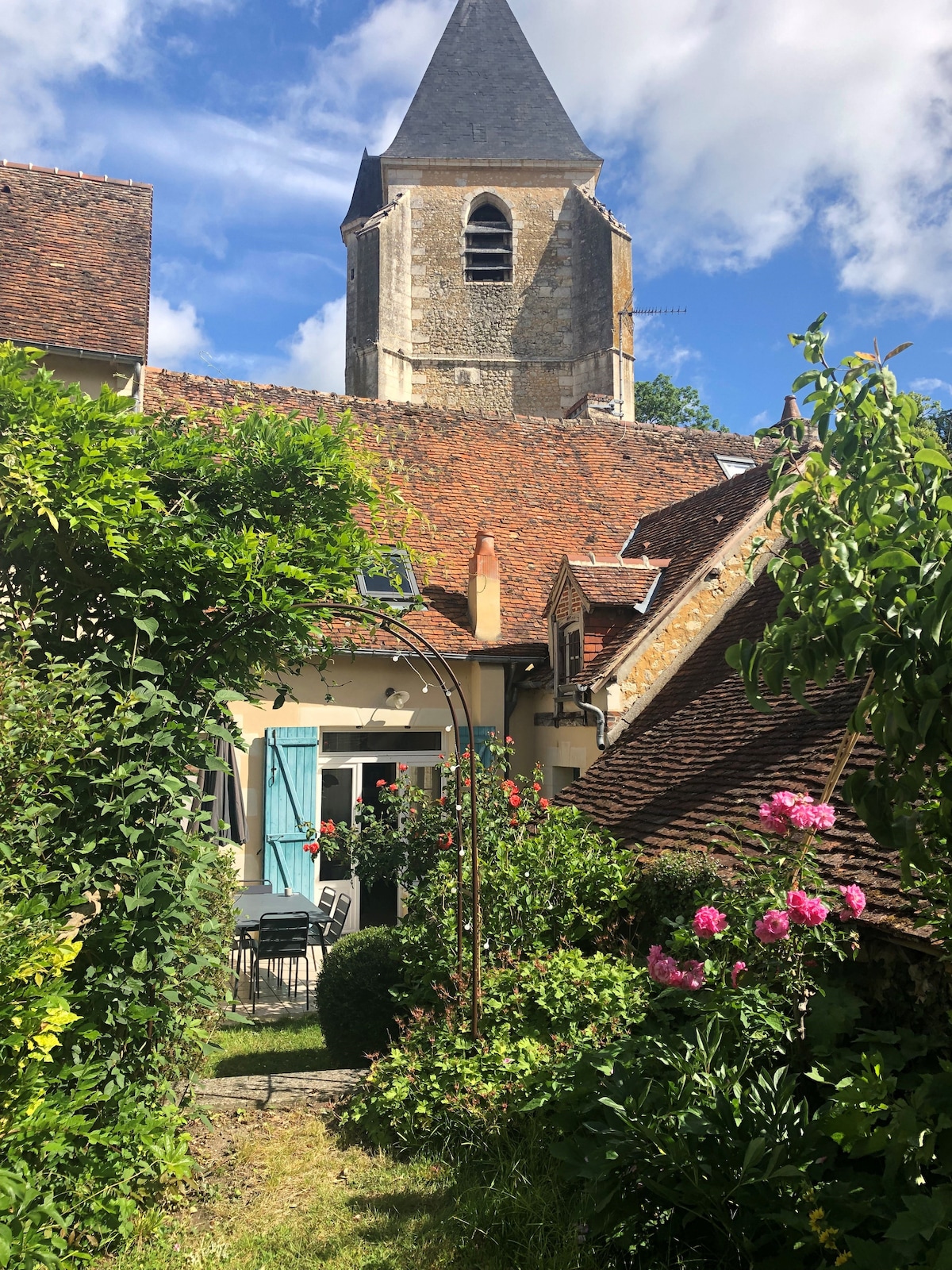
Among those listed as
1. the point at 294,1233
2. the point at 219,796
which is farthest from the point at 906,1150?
the point at 219,796

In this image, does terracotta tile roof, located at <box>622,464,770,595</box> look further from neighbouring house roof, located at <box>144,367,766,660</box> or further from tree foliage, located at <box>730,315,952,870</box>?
tree foliage, located at <box>730,315,952,870</box>

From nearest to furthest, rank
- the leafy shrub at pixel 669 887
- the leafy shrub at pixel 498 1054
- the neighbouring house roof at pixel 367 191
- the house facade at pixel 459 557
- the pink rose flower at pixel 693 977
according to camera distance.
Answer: the pink rose flower at pixel 693 977, the leafy shrub at pixel 498 1054, the leafy shrub at pixel 669 887, the house facade at pixel 459 557, the neighbouring house roof at pixel 367 191

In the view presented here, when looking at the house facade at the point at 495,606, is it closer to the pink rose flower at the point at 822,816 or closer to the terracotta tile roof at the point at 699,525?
the terracotta tile roof at the point at 699,525

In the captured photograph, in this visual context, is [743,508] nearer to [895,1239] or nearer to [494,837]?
[494,837]

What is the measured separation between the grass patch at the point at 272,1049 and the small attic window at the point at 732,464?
11270mm

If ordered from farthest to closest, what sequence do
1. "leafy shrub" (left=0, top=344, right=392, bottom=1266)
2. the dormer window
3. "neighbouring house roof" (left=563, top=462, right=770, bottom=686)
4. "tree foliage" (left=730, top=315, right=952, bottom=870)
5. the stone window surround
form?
the stone window surround → the dormer window → "neighbouring house roof" (left=563, top=462, right=770, bottom=686) → "leafy shrub" (left=0, top=344, right=392, bottom=1266) → "tree foliage" (left=730, top=315, right=952, bottom=870)

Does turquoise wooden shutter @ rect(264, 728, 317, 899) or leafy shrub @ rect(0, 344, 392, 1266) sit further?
turquoise wooden shutter @ rect(264, 728, 317, 899)

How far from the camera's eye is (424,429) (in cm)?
1481

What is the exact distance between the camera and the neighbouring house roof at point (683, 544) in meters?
9.91

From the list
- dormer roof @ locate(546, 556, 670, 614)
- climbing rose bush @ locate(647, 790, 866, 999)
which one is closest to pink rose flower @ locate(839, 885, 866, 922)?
climbing rose bush @ locate(647, 790, 866, 999)

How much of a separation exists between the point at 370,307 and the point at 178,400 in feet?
37.8

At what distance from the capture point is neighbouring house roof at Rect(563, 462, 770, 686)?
991 cm

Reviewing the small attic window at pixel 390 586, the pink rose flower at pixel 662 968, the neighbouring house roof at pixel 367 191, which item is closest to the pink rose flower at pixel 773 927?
the pink rose flower at pixel 662 968

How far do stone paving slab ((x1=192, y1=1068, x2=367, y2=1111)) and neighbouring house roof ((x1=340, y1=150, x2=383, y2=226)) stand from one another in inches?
1078
